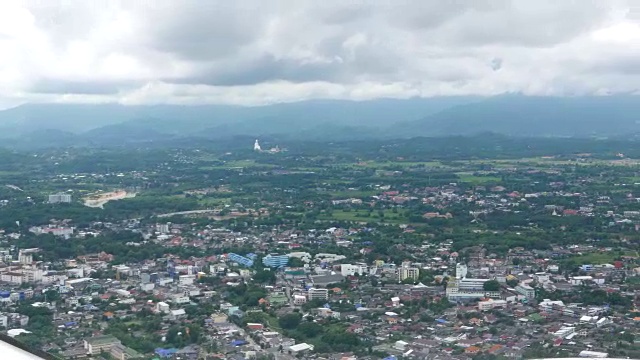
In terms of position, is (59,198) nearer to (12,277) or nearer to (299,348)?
(12,277)

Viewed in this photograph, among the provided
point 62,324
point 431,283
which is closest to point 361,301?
point 431,283

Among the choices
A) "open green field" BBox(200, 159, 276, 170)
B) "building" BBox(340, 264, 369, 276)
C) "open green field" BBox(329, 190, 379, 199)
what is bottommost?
"building" BBox(340, 264, 369, 276)

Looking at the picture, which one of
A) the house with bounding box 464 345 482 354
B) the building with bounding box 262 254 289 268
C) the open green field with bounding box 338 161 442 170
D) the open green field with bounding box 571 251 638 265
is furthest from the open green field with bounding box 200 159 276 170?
the house with bounding box 464 345 482 354

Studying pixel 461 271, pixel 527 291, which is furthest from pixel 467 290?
pixel 461 271

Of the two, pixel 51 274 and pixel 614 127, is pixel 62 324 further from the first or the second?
pixel 614 127

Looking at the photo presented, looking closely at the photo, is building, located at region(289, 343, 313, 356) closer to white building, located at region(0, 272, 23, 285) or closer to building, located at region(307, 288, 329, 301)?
building, located at region(307, 288, 329, 301)

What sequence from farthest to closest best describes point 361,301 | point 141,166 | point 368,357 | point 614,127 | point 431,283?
point 614,127
point 141,166
point 431,283
point 361,301
point 368,357

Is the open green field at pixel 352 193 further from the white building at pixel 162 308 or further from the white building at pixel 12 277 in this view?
the white building at pixel 162 308
